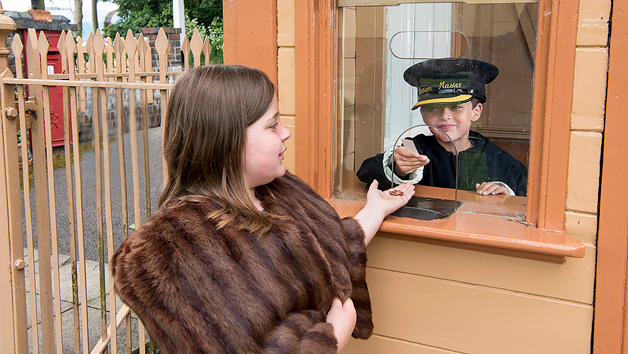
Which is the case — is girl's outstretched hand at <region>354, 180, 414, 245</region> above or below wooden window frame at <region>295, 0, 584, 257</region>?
below

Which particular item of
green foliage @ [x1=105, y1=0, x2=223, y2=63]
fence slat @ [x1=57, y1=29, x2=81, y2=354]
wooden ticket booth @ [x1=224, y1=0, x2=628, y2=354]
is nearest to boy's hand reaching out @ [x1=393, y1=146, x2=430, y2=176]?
wooden ticket booth @ [x1=224, y1=0, x2=628, y2=354]

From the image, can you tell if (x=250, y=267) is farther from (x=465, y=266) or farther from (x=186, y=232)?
(x=465, y=266)

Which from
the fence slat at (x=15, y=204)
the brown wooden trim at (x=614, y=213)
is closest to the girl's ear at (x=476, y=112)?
the brown wooden trim at (x=614, y=213)

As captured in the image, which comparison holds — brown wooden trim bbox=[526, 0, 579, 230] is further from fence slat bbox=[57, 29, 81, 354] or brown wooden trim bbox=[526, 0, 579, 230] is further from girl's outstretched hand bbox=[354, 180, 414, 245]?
fence slat bbox=[57, 29, 81, 354]

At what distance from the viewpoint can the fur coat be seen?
1423 mm

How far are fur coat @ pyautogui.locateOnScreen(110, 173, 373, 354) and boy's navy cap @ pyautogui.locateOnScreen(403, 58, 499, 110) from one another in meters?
0.84

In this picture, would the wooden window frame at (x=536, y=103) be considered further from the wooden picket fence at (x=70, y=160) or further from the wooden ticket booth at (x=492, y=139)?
the wooden picket fence at (x=70, y=160)

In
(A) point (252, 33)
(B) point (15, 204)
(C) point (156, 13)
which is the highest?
(C) point (156, 13)

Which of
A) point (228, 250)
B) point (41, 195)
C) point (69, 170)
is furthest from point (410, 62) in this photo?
point (41, 195)

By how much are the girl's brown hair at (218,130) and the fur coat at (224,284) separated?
1.8 inches

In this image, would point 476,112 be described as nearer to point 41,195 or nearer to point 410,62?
point 410,62

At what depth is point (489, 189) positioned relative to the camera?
7.09ft

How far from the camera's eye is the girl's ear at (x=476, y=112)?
210cm

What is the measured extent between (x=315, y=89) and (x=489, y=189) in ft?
2.62
